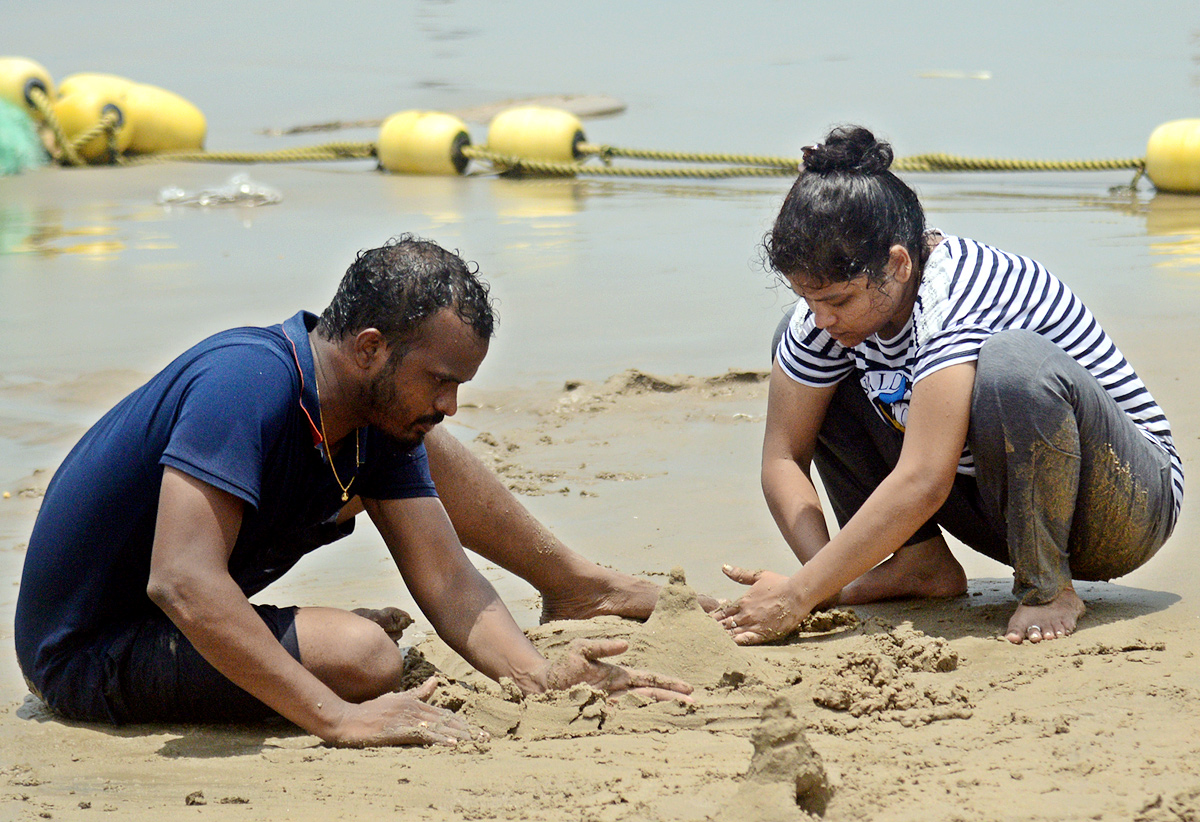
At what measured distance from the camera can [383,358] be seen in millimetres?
2213

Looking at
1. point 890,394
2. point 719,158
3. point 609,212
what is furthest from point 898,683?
point 719,158

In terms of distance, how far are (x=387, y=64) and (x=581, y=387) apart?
787 inches

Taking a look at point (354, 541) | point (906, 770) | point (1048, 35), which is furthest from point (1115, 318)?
point (1048, 35)

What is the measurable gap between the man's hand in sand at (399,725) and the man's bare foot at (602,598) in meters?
0.64

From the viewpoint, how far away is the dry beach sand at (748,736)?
1.88 m

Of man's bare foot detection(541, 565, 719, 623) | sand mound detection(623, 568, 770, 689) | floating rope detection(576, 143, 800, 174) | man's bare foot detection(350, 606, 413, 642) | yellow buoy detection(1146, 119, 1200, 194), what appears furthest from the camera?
floating rope detection(576, 143, 800, 174)

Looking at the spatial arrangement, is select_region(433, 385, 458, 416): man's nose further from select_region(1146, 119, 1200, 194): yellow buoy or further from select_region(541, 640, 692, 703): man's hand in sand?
select_region(1146, 119, 1200, 194): yellow buoy

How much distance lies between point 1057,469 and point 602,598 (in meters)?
1.06

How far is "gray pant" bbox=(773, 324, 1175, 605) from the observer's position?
248 centimetres

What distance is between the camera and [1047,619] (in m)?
2.64

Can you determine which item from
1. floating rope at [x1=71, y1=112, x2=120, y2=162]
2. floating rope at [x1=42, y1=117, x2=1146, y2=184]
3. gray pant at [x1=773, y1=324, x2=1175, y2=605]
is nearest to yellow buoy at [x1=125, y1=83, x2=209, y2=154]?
floating rope at [x1=42, y1=117, x2=1146, y2=184]

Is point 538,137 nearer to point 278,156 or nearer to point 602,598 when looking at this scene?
point 278,156

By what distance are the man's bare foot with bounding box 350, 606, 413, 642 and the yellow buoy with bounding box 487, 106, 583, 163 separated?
8.92 meters

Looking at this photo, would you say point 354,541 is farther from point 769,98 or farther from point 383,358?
point 769,98
